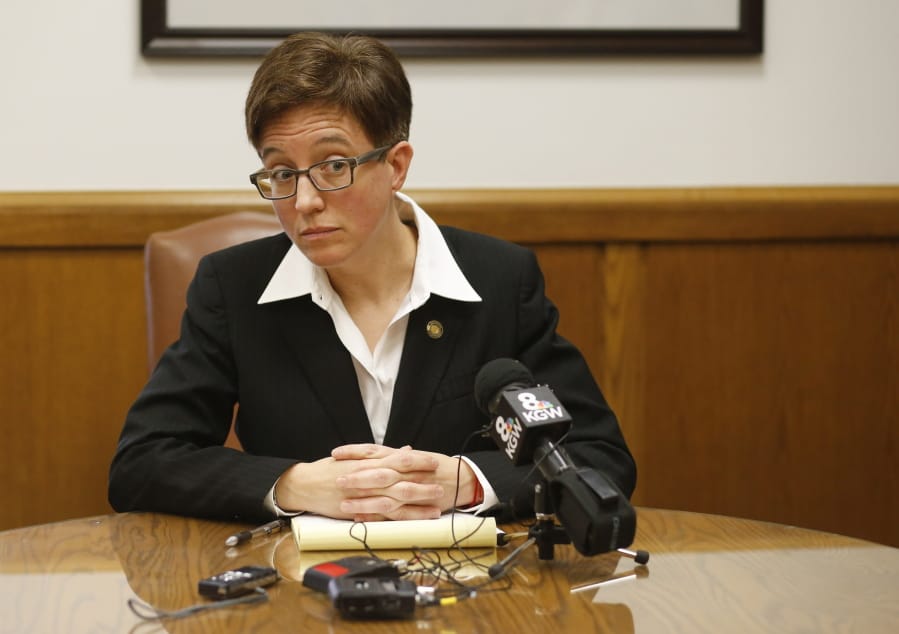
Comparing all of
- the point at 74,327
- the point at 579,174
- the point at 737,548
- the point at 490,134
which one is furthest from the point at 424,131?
the point at 737,548

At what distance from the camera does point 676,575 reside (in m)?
1.46

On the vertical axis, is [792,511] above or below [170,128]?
below

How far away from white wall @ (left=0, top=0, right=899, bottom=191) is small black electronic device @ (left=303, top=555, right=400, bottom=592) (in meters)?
1.72

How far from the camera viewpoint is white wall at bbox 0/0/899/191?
2.89 meters

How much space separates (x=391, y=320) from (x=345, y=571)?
0.82 metres

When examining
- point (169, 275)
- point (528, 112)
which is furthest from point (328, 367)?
point (528, 112)

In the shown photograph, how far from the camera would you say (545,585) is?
1.42 metres

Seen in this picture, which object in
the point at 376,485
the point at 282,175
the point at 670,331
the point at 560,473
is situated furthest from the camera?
the point at 670,331

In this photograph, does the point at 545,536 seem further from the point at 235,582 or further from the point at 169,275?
the point at 169,275

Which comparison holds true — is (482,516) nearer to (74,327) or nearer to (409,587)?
(409,587)

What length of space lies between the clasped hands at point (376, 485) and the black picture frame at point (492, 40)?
4.79 ft

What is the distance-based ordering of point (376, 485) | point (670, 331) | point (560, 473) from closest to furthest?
point (560, 473)
point (376, 485)
point (670, 331)

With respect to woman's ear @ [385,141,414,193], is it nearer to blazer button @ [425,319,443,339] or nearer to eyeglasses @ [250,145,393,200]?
eyeglasses @ [250,145,393,200]

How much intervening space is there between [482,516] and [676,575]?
0.36m
